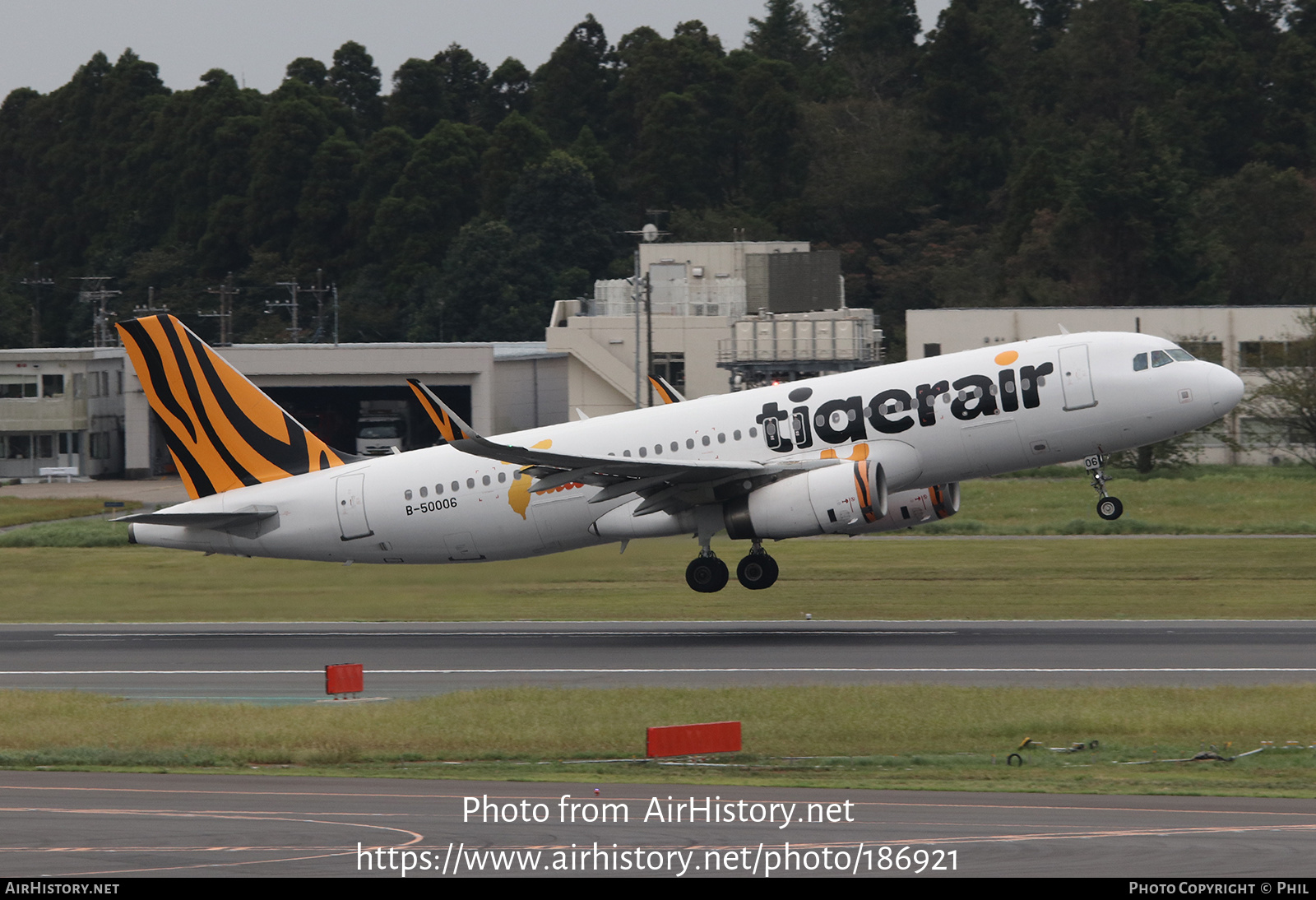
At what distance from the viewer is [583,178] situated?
138000 mm

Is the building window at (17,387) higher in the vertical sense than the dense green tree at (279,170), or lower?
lower

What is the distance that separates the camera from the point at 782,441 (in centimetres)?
3647

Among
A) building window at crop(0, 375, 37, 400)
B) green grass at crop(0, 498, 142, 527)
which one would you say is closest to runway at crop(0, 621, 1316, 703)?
green grass at crop(0, 498, 142, 527)

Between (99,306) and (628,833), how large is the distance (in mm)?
123535

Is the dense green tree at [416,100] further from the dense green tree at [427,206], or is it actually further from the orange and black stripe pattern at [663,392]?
the orange and black stripe pattern at [663,392]

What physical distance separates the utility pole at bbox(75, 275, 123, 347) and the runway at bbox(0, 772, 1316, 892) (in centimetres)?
9032

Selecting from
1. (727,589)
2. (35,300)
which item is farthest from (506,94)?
(727,589)

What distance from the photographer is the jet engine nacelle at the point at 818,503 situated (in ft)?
113

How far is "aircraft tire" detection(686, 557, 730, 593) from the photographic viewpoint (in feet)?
122

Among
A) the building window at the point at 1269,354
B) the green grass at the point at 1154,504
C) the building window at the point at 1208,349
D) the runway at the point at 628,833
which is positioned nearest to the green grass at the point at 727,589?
the green grass at the point at 1154,504

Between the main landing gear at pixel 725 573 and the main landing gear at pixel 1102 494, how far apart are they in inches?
280

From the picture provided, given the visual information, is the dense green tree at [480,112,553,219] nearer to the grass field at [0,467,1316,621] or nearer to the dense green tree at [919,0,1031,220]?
the dense green tree at [919,0,1031,220]

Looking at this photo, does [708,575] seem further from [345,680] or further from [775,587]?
[345,680]

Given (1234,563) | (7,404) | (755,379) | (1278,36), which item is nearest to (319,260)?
(7,404)
